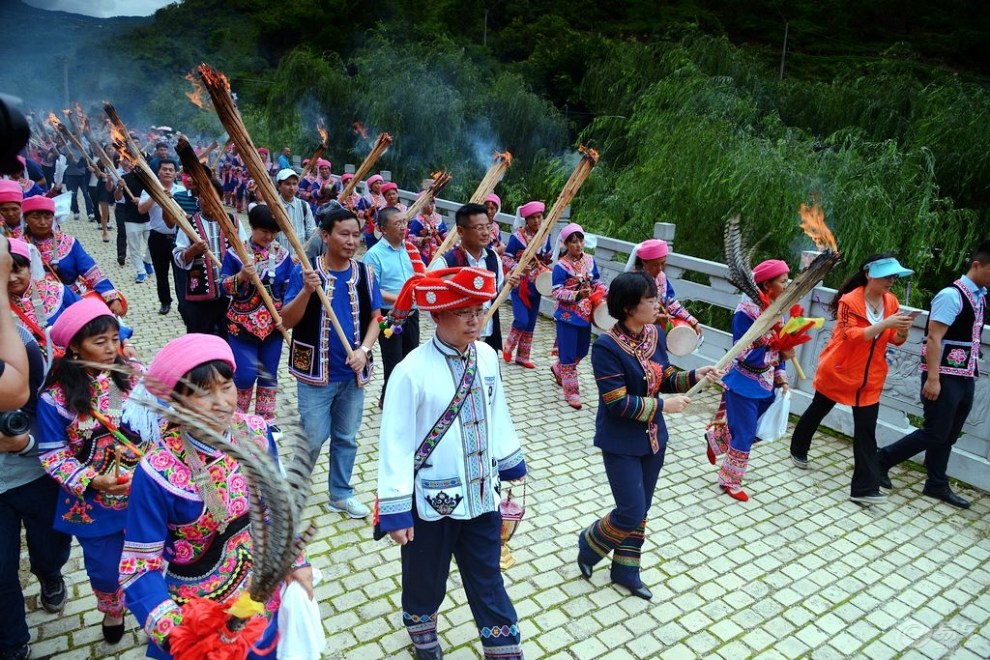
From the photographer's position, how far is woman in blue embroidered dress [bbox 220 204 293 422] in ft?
17.8

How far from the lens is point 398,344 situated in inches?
249

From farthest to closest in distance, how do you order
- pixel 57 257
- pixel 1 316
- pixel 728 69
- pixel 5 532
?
pixel 728 69 < pixel 57 257 < pixel 5 532 < pixel 1 316

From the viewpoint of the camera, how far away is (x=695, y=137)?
10914mm

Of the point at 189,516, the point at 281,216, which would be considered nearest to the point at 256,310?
the point at 281,216

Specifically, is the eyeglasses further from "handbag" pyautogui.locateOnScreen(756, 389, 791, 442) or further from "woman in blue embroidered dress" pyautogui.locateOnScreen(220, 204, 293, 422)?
"handbag" pyautogui.locateOnScreen(756, 389, 791, 442)

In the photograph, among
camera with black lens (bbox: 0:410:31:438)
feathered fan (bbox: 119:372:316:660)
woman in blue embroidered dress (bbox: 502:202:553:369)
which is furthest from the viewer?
woman in blue embroidered dress (bbox: 502:202:553:369)

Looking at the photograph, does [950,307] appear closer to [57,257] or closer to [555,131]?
[57,257]

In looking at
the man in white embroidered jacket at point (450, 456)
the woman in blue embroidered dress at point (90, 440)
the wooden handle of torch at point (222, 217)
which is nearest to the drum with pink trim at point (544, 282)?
the wooden handle of torch at point (222, 217)

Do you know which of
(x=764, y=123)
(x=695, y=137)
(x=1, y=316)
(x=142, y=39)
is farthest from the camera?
(x=142, y=39)

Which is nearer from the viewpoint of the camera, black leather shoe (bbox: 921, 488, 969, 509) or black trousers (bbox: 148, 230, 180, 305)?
black leather shoe (bbox: 921, 488, 969, 509)

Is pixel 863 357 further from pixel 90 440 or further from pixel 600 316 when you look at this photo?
pixel 90 440

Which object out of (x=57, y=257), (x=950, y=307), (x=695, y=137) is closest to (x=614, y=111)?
(x=695, y=137)

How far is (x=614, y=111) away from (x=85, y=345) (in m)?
15.9

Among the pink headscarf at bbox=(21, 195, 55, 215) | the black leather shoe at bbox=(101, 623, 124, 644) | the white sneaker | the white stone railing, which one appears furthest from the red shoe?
the pink headscarf at bbox=(21, 195, 55, 215)
